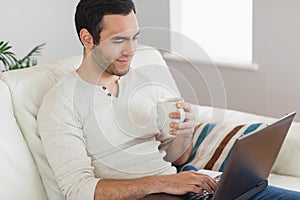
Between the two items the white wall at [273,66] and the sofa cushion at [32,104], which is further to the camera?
the white wall at [273,66]

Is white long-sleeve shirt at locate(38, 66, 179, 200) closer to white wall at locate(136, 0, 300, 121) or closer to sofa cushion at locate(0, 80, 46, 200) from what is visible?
sofa cushion at locate(0, 80, 46, 200)

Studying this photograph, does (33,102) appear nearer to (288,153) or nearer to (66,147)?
(66,147)

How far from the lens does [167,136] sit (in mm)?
2199

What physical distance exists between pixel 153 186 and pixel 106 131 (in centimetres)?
26

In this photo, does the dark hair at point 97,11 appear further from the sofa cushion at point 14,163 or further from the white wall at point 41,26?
the white wall at point 41,26

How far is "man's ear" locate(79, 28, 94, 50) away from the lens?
217 centimetres

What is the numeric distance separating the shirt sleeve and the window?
1680mm

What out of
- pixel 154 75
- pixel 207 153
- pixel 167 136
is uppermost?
pixel 154 75

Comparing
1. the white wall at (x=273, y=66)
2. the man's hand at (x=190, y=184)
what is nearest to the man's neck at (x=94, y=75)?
the man's hand at (x=190, y=184)

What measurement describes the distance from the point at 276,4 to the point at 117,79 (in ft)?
4.57

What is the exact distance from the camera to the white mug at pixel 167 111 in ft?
6.68

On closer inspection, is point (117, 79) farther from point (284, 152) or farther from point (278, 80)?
point (278, 80)

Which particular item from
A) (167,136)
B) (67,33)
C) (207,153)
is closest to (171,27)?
(67,33)

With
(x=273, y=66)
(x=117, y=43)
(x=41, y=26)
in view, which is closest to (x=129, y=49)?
(x=117, y=43)
